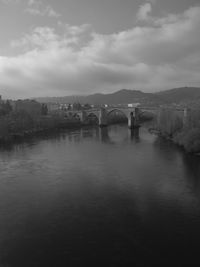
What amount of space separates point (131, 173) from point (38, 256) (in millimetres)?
6014

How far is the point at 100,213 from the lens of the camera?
22.4ft

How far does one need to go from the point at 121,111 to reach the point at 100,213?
29.5 m

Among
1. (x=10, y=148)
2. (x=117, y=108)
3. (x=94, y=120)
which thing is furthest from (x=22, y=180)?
(x=94, y=120)

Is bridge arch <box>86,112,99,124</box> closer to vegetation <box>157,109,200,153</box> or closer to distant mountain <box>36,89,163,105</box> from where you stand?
vegetation <box>157,109,200,153</box>

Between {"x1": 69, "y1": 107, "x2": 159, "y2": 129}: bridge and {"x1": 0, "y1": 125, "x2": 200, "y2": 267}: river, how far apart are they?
18158 millimetres

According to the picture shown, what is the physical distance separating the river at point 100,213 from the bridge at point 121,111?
59.6ft

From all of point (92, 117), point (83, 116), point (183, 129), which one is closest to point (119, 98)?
point (92, 117)

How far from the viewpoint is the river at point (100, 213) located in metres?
5.13

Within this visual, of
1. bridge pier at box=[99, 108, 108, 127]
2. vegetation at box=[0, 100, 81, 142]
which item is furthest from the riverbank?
bridge pier at box=[99, 108, 108, 127]

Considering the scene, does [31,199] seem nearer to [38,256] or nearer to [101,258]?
[38,256]

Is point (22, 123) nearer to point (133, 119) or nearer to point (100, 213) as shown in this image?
point (133, 119)

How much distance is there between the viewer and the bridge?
3120cm

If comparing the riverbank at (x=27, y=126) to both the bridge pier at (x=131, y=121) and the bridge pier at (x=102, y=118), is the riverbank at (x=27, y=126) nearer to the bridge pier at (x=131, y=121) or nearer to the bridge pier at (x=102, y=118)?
the bridge pier at (x=102, y=118)

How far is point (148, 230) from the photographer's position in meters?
5.96
